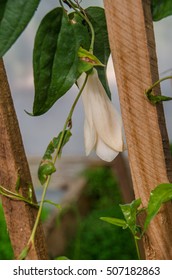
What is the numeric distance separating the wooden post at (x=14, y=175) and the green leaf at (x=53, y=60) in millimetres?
52

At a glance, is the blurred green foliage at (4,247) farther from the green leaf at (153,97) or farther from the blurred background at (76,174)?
the green leaf at (153,97)

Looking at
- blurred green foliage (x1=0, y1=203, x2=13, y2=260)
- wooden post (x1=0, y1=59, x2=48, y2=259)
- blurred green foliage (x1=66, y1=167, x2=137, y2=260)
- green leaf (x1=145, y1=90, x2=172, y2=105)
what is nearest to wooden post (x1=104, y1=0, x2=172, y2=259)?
green leaf (x1=145, y1=90, x2=172, y2=105)

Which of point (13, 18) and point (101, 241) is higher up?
point (13, 18)

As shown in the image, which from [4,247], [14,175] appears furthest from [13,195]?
[4,247]

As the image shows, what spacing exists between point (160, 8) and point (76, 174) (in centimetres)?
217

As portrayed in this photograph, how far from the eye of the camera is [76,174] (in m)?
2.70

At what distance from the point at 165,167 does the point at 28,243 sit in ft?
0.49

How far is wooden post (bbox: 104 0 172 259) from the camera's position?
530 millimetres

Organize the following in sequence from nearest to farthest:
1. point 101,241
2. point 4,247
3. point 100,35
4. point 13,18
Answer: point 13,18
point 100,35
point 4,247
point 101,241

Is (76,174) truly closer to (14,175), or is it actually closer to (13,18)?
(14,175)

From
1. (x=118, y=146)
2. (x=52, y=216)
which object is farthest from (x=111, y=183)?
(x=118, y=146)

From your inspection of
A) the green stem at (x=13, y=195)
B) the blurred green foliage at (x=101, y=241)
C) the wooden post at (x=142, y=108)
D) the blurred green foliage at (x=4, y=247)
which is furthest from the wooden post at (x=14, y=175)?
the blurred green foliage at (x=101, y=241)

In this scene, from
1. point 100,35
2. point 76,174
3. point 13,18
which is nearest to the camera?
point 13,18

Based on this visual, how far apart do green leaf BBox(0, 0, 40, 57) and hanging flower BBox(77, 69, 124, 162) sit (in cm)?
12
